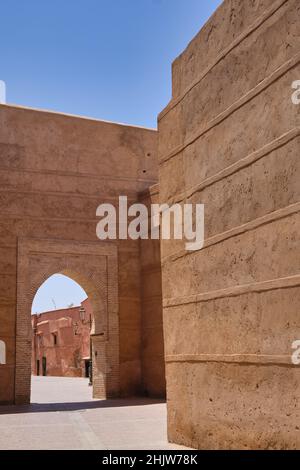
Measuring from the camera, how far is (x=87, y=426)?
8539 millimetres

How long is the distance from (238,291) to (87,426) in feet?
14.5

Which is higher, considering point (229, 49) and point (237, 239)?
point (229, 49)

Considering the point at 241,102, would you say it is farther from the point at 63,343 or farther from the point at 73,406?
the point at 63,343

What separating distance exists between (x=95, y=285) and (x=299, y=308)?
10076 millimetres

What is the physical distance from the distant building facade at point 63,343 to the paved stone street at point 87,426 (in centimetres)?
2035

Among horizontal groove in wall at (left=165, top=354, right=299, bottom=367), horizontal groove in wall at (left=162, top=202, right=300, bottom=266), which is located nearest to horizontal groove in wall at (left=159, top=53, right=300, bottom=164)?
horizontal groove in wall at (left=162, top=202, right=300, bottom=266)

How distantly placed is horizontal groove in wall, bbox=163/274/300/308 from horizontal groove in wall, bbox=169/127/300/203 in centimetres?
111

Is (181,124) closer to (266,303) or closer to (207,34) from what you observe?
(207,34)

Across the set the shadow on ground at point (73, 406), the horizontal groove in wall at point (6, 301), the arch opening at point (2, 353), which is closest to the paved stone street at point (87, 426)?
the shadow on ground at point (73, 406)

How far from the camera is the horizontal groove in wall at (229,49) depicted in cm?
493

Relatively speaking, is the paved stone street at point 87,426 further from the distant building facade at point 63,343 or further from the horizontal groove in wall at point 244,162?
the distant building facade at point 63,343

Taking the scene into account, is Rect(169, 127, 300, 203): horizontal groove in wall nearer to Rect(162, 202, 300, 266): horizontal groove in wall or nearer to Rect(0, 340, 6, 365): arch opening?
Rect(162, 202, 300, 266): horizontal groove in wall

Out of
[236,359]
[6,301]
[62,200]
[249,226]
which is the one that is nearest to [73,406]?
[6,301]

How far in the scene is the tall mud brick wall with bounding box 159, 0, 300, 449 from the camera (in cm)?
461
